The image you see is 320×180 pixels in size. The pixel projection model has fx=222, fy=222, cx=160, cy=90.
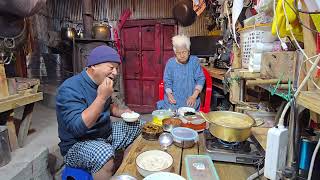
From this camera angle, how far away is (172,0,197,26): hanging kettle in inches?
207

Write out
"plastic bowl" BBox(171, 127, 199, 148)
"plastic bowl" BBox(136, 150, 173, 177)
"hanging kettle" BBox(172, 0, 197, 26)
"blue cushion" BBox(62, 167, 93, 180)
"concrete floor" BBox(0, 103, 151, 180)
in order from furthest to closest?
1. "hanging kettle" BBox(172, 0, 197, 26)
2. "concrete floor" BBox(0, 103, 151, 180)
3. "blue cushion" BBox(62, 167, 93, 180)
4. "plastic bowl" BBox(171, 127, 199, 148)
5. "plastic bowl" BBox(136, 150, 173, 177)

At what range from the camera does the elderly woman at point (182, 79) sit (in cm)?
297

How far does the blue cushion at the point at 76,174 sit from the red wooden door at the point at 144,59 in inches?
167

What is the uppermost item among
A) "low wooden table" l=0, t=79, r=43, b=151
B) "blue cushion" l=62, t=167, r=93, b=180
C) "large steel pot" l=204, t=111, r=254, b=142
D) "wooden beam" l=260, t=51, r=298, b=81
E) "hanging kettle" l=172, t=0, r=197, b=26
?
"hanging kettle" l=172, t=0, r=197, b=26

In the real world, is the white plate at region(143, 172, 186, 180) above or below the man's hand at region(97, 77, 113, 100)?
below

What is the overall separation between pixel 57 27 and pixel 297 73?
21.5 feet

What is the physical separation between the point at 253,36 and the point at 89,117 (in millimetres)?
1303

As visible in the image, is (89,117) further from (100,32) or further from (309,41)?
(100,32)

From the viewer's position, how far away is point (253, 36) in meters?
1.58

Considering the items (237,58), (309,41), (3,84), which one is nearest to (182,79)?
(237,58)

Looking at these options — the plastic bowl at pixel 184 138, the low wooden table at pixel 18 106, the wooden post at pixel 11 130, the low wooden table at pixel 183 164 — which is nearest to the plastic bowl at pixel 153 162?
the low wooden table at pixel 183 164

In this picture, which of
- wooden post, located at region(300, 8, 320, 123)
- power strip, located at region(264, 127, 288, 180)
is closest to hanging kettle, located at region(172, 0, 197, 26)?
wooden post, located at region(300, 8, 320, 123)

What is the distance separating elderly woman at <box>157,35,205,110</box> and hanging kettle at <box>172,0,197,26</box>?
255 centimetres

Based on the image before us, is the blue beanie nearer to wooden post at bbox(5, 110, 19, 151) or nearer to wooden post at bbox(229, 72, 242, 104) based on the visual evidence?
wooden post at bbox(229, 72, 242, 104)
